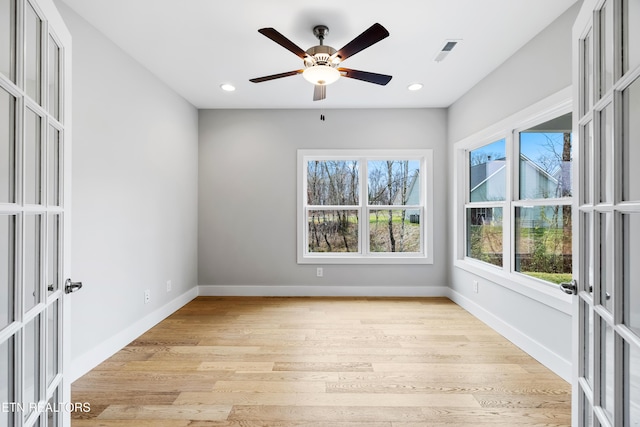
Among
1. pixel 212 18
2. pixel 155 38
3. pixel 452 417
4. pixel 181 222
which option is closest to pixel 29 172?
pixel 212 18

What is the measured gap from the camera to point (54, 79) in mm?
1249

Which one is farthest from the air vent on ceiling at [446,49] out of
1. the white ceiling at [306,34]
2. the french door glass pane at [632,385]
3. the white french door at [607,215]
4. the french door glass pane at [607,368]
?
the french door glass pane at [632,385]

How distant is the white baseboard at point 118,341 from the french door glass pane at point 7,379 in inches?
16.8

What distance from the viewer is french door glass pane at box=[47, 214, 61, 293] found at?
1.22 metres

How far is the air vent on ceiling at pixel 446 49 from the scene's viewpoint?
8.14 ft

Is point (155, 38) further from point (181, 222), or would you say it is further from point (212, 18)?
point (181, 222)

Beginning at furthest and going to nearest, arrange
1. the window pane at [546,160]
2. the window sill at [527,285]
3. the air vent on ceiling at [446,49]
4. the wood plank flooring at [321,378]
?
the air vent on ceiling at [446,49] → the window pane at [546,160] → the window sill at [527,285] → the wood plank flooring at [321,378]

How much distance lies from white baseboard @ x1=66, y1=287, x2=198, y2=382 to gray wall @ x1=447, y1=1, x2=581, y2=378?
2995mm

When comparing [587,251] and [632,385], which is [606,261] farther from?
[632,385]

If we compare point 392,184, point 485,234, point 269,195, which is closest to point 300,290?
point 269,195

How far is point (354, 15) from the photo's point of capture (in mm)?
2162

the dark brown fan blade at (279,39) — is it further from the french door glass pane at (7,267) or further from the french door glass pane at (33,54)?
the french door glass pane at (7,267)

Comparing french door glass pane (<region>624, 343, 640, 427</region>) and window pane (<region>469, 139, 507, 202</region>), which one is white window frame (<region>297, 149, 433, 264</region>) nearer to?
window pane (<region>469, 139, 507, 202</region>)

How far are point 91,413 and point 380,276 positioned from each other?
10.4ft
